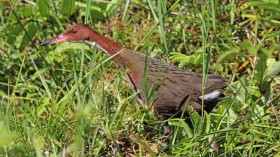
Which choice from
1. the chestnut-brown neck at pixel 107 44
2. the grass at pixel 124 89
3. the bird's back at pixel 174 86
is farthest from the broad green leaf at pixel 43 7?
the bird's back at pixel 174 86

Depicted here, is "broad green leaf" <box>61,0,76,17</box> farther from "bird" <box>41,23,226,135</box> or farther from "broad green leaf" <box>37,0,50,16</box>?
"bird" <box>41,23,226,135</box>

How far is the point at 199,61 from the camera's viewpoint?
Answer: 4.58 metres

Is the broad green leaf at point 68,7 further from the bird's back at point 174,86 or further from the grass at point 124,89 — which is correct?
the bird's back at point 174,86

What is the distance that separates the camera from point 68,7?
17.2 feet

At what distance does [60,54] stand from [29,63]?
0.38 m

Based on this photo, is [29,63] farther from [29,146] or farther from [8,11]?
[29,146]

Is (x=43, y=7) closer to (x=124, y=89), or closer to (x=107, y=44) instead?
(x=107, y=44)

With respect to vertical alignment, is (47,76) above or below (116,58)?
below

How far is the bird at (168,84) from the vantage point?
414 cm

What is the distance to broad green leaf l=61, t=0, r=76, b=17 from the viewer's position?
17.0 feet

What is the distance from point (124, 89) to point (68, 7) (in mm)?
1025

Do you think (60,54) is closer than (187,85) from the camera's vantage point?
No

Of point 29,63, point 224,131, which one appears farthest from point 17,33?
point 224,131

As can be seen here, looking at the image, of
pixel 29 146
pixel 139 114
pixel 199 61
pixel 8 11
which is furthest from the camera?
pixel 8 11
